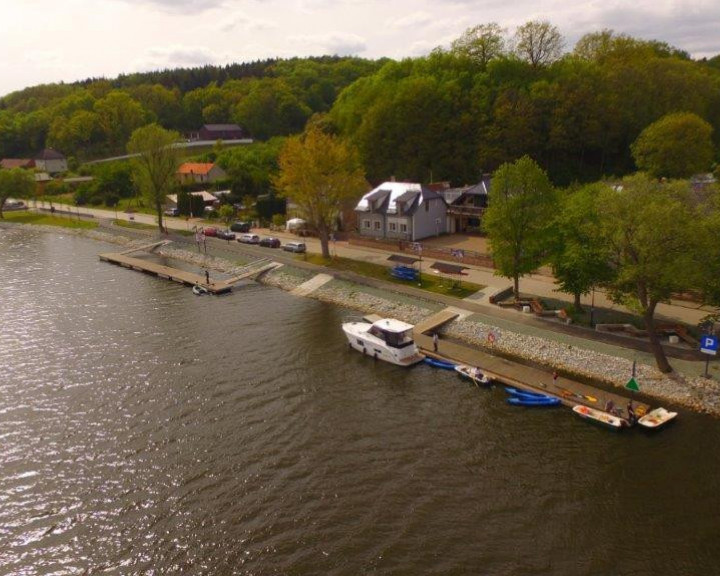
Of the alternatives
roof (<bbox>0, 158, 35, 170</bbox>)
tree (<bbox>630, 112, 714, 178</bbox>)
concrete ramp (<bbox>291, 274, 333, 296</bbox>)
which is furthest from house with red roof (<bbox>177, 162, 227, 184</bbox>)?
tree (<bbox>630, 112, 714, 178</bbox>)

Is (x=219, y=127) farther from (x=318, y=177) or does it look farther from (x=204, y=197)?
(x=318, y=177)

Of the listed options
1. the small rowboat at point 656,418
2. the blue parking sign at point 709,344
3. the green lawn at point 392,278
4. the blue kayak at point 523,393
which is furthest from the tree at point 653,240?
the green lawn at point 392,278

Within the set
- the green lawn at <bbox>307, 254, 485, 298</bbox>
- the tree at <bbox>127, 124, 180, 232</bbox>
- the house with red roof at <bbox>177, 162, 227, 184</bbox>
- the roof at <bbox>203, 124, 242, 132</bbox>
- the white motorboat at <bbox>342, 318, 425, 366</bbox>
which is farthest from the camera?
the roof at <bbox>203, 124, 242, 132</bbox>

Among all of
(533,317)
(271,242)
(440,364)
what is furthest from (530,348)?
(271,242)

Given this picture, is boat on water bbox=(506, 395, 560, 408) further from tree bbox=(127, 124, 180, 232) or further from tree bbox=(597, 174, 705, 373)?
tree bbox=(127, 124, 180, 232)

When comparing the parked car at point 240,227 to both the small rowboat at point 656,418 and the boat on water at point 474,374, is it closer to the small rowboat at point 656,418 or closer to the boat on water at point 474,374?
the boat on water at point 474,374

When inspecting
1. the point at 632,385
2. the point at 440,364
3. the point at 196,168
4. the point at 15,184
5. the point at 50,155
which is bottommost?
the point at 440,364
